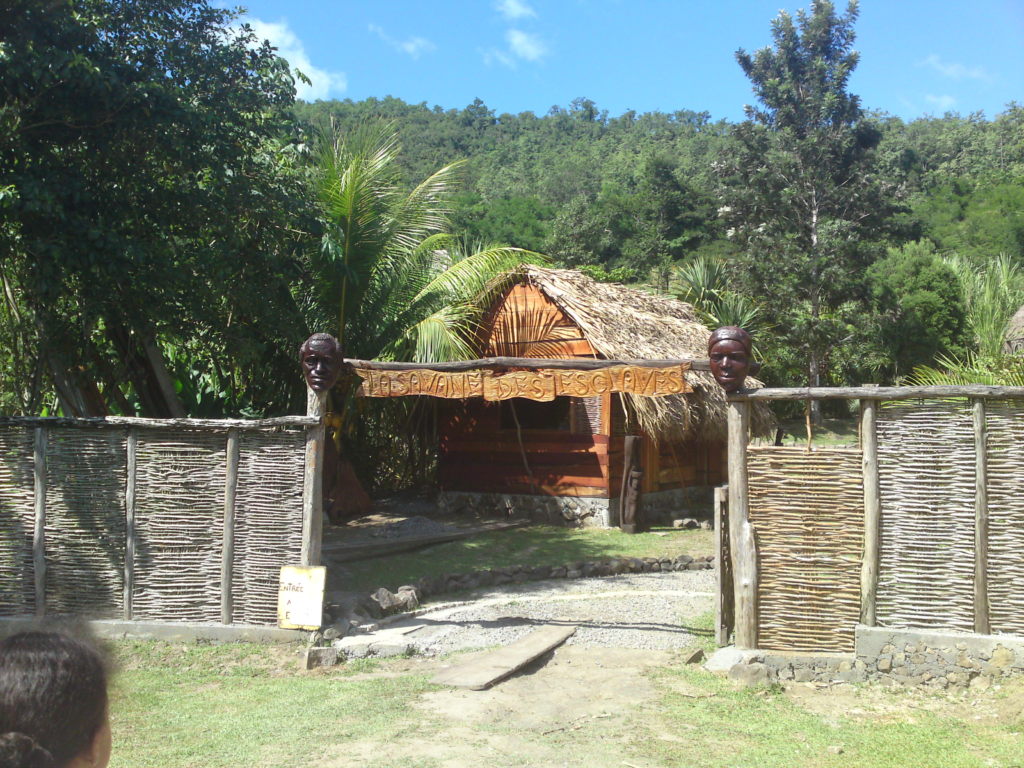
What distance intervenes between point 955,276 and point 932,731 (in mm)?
23320

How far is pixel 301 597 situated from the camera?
6.57 m

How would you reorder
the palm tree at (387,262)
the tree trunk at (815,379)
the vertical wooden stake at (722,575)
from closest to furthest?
the vertical wooden stake at (722,575) < the palm tree at (387,262) < the tree trunk at (815,379)

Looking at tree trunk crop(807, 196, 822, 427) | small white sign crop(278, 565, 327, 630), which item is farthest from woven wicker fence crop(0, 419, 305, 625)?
tree trunk crop(807, 196, 822, 427)

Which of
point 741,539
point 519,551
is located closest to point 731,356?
point 741,539

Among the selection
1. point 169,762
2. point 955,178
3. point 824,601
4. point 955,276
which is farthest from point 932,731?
point 955,178

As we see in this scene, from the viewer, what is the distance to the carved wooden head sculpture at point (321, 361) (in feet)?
22.7

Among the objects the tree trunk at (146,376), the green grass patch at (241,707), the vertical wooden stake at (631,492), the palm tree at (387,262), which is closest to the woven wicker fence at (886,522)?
the green grass patch at (241,707)

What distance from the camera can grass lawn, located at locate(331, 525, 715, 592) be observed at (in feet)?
31.7

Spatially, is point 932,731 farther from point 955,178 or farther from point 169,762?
point 955,178

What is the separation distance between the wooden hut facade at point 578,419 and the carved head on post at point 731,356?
5.94 metres

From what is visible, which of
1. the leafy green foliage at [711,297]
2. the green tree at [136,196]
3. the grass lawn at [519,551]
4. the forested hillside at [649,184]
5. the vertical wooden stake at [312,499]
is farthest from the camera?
the forested hillside at [649,184]

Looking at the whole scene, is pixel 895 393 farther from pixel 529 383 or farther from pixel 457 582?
pixel 457 582

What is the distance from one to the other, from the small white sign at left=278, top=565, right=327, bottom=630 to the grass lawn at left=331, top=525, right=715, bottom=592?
88.0 inches

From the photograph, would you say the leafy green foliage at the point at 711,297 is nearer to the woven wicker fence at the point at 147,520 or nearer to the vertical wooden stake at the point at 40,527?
the woven wicker fence at the point at 147,520
